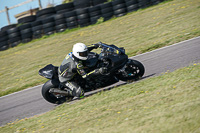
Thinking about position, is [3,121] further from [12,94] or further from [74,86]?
[12,94]

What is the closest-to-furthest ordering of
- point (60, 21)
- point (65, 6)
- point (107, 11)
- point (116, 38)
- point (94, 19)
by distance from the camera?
point (116, 38) < point (107, 11) < point (94, 19) < point (60, 21) < point (65, 6)

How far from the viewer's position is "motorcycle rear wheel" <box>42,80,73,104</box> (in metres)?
6.90

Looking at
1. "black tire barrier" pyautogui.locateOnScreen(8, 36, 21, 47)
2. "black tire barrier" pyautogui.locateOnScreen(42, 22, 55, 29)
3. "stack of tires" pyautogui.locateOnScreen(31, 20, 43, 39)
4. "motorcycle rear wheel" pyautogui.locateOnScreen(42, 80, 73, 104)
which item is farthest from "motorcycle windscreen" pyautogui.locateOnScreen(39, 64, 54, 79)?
"black tire barrier" pyautogui.locateOnScreen(8, 36, 21, 47)

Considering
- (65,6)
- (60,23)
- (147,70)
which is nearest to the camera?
(147,70)

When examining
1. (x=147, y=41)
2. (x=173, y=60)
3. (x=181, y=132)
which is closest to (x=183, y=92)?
(x=181, y=132)

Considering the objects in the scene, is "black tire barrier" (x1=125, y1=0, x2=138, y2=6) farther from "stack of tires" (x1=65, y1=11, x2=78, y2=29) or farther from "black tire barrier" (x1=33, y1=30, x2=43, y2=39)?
"black tire barrier" (x1=33, y1=30, x2=43, y2=39)

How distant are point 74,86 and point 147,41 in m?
5.77

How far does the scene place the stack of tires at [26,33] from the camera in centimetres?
1877

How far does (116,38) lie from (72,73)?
25.4 ft

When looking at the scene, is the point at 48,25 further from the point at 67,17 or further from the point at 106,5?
the point at 106,5

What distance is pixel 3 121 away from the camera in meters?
6.95

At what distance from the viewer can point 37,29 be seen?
745 inches

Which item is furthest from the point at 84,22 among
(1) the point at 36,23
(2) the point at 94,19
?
(1) the point at 36,23

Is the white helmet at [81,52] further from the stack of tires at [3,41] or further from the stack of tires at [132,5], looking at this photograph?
the stack of tires at [3,41]
